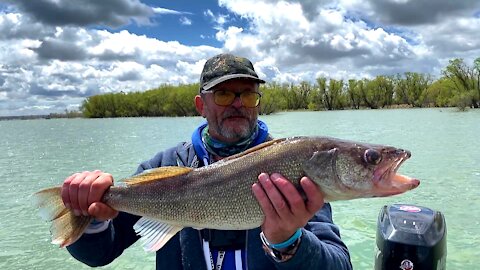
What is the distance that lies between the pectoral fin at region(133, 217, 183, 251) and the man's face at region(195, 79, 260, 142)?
2.91 ft

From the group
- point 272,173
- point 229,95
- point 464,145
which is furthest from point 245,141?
point 464,145

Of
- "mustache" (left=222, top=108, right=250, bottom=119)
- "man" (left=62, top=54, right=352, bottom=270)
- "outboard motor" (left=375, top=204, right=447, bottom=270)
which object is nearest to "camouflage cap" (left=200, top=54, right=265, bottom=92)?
"man" (left=62, top=54, right=352, bottom=270)

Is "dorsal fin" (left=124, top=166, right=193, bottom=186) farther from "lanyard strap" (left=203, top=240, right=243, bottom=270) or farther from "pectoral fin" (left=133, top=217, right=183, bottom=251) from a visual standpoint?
"lanyard strap" (left=203, top=240, right=243, bottom=270)

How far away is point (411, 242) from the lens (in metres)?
4.00

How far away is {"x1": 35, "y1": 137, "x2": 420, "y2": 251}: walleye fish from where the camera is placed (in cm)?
253

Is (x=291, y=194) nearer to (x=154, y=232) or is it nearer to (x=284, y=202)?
(x=284, y=202)

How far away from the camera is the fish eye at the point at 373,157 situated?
255 cm

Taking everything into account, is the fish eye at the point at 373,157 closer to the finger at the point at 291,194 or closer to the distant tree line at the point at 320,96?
the finger at the point at 291,194

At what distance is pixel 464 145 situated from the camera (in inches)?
914

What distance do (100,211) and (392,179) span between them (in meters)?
1.85

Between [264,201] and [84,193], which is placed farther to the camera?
[84,193]

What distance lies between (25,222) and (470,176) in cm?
1401

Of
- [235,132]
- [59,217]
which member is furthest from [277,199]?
[59,217]

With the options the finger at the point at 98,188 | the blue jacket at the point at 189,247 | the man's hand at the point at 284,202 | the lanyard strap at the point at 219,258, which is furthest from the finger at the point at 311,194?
the finger at the point at 98,188
